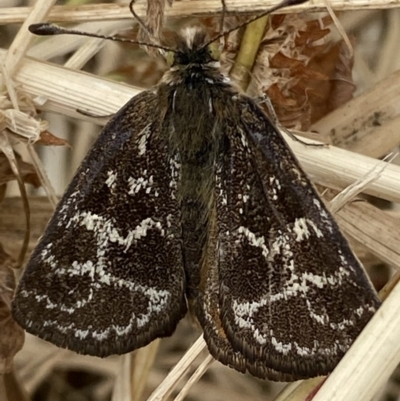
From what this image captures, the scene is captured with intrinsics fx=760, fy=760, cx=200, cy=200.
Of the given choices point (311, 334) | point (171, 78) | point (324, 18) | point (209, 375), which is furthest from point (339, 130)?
point (209, 375)

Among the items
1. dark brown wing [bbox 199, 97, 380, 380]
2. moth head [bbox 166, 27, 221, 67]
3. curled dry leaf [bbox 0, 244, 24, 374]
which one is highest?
moth head [bbox 166, 27, 221, 67]

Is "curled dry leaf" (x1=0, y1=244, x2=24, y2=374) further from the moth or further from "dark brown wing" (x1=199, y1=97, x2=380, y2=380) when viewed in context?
"dark brown wing" (x1=199, y1=97, x2=380, y2=380)

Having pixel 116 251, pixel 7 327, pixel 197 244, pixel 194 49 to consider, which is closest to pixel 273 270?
pixel 197 244

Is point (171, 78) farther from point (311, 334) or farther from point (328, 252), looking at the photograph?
point (311, 334)

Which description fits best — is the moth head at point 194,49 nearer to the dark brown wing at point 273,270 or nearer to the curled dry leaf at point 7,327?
the dark brown wing at point 273,270

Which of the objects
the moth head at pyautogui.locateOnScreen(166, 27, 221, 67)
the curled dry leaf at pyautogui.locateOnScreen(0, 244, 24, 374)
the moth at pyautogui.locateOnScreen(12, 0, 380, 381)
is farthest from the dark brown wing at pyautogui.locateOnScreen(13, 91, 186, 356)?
the curled dry leaf at pyautogui.locateOnScreen(0, 244, 24, 374)

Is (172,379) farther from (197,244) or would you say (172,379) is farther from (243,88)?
(243,88)

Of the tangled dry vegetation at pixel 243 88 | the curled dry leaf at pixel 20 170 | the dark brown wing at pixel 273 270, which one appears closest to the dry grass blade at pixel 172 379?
the tangled dry vegetation at pixel 243 88
